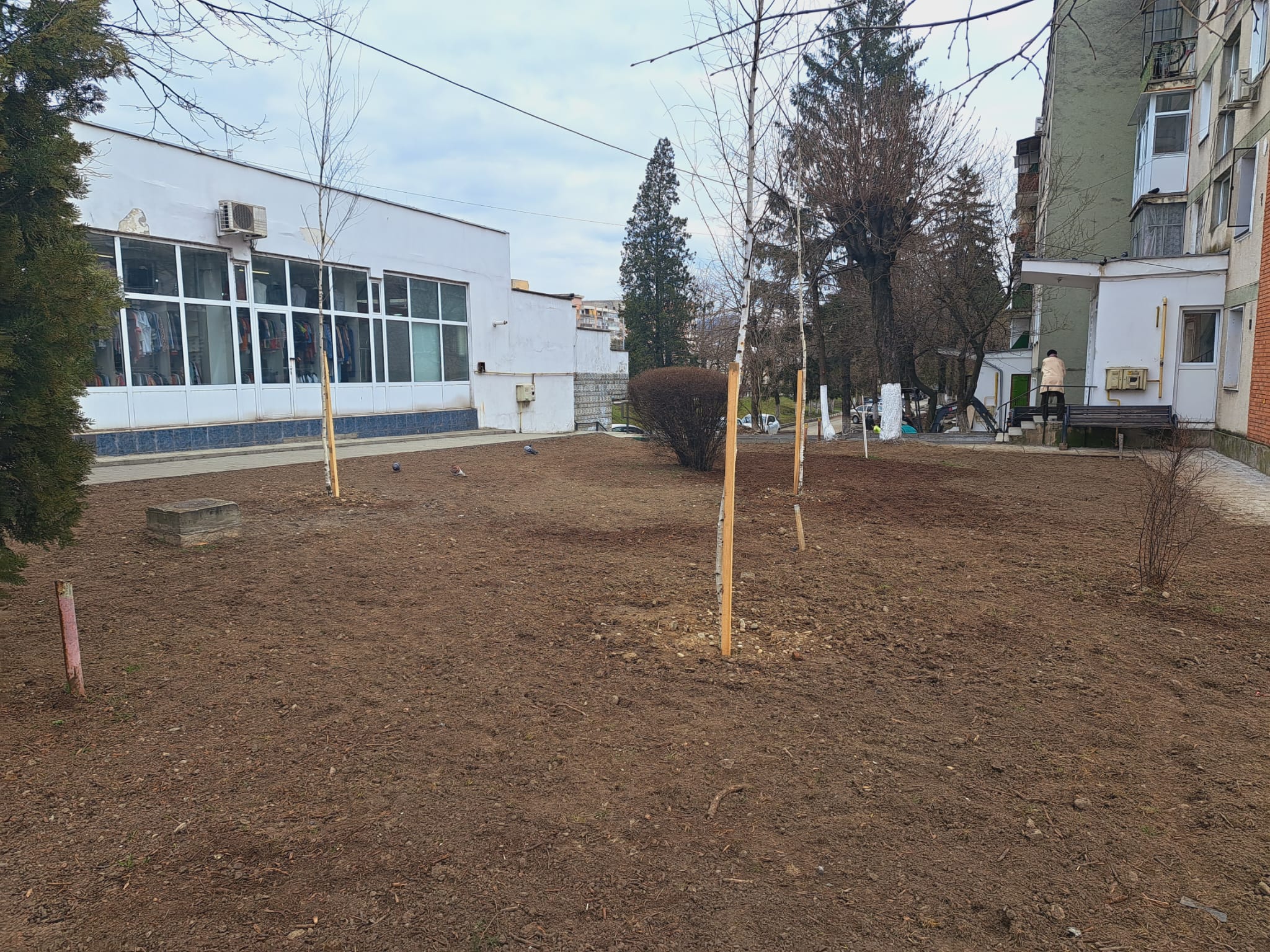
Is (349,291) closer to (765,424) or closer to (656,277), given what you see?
(765,424)

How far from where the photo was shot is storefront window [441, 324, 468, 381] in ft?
67.4

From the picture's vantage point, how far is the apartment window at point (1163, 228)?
19859 mm

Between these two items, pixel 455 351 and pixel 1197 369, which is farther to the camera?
pixel 455 351

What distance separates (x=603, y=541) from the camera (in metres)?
7.32

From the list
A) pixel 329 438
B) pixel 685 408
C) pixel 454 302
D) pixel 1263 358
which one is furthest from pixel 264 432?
pixel 1263 358

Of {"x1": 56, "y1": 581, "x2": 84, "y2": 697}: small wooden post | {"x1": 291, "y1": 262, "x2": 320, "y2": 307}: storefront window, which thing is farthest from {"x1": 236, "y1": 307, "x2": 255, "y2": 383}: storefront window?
{"x1": 56, "y1": 581, "x2": 84, "y2": 697}: small wooden post

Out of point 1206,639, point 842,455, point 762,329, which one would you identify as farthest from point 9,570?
point 762,329

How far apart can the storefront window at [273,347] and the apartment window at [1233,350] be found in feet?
59.2

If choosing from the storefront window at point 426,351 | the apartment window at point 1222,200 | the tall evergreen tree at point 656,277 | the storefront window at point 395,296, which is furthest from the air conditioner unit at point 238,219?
the tall evergreen tree at point 656,277

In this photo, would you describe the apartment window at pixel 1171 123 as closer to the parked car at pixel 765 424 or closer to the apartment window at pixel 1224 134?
the apartment window at pixel 1224 134

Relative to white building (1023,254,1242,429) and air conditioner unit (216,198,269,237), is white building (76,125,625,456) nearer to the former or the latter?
air conditioner unit (216,198,269,237)

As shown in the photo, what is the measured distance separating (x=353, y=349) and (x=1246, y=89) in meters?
18.3

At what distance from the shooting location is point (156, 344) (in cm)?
1395

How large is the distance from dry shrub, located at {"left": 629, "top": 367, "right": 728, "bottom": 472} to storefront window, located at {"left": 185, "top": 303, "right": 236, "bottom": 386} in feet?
27.1
